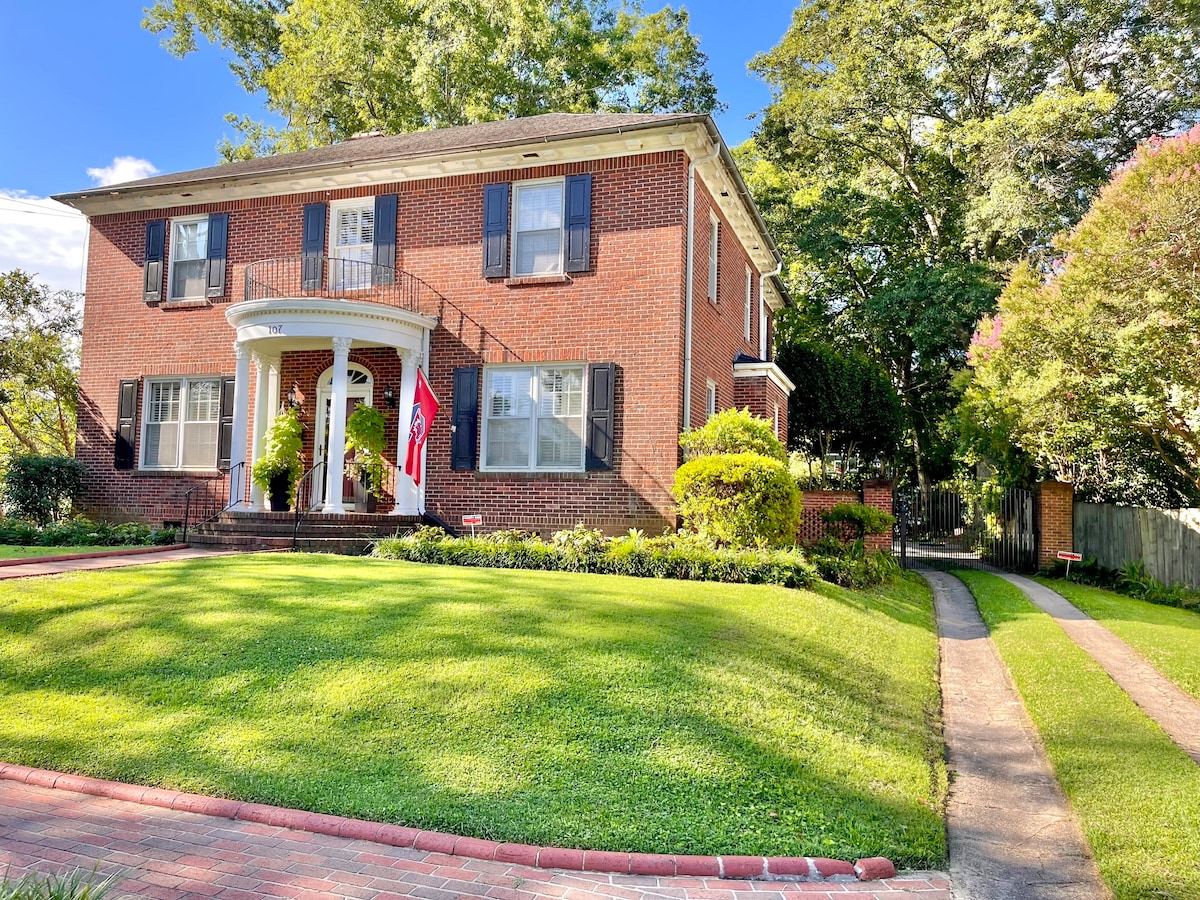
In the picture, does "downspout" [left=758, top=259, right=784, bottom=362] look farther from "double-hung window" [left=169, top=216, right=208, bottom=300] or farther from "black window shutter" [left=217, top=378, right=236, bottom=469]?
"double-hung window" [left=169, top=216, right=208, bottom=300]

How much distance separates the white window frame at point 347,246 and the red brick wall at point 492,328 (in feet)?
0.70

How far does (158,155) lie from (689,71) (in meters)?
19.8

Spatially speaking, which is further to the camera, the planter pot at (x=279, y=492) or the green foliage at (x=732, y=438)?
the planter pot at (x=279, y=492)

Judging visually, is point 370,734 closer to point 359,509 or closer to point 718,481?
point 718,481

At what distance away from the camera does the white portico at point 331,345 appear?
13.5 meters

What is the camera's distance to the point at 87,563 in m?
10.9

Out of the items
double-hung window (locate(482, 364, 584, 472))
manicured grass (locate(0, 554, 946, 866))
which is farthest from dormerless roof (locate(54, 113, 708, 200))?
manicured grass (locate(0, 554, 946, 866))

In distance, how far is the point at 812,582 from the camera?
424 inches

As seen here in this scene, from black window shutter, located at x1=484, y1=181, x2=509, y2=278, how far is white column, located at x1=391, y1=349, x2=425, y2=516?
1.98 m

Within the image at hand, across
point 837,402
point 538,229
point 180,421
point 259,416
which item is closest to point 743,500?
point 538,229

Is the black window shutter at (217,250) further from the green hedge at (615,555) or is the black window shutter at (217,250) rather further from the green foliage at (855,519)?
the green foliage at (855,519)

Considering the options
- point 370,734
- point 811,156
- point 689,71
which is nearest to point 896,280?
point 811,156

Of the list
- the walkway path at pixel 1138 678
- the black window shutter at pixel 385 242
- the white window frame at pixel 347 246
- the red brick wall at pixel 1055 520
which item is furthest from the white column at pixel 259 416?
the red brick wall at pixel 1055 520

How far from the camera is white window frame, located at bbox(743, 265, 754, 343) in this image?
18719 millimetres
